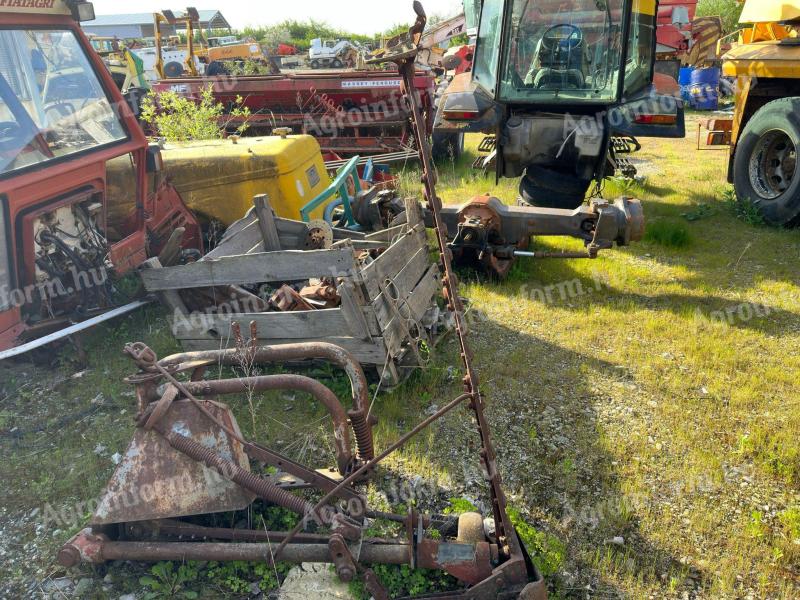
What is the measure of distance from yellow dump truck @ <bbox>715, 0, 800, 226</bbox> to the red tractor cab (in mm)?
5678

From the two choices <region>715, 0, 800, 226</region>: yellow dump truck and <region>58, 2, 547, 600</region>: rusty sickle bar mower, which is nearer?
<region>58, 2, 547, 600</region>: rusty sickle bar mower

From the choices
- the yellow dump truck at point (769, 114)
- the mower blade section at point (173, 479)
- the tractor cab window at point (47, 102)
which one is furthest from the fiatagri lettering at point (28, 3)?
the yellow dump truck at point (769, 114)

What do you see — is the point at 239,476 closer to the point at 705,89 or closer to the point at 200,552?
the point at 200,552

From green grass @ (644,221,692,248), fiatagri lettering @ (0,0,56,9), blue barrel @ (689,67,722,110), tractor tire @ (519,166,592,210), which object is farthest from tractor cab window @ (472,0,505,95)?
blue barrel @ (689,67,722,110)

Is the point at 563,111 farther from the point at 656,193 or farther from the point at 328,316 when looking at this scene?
the point at 328,316

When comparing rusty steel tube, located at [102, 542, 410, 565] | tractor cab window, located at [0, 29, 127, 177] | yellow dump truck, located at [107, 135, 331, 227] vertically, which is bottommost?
rusty steel tube, located at [102, 542, 410, 565]

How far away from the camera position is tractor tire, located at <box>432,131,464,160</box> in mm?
8852

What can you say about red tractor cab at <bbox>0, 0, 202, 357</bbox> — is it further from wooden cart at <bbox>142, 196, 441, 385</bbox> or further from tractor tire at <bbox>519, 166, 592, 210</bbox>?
tractor tire at <bbox>519, 166, 592, 210</bbox>

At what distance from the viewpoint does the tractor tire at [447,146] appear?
8.85 m

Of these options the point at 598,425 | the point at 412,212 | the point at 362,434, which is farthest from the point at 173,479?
the point at 412,212

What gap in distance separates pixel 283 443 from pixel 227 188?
276cm

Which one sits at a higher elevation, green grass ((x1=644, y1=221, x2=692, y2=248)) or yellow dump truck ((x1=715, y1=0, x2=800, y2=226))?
yellow dump truck ((x1=715, y1=0, x2=800, y2=226))

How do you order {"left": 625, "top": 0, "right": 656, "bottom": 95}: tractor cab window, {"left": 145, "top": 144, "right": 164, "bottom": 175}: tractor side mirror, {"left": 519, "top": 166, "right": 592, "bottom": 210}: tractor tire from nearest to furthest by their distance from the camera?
1. {"left": 145, "top": 144, "right": 164, "bottom": 175}: tractor side mirror
2. {"left": 625, "top": 0, "right": 656, "bottom": 95}: tractor cab window
3. {"left": 519, "top": 166, "right": 592, "bottom": 210}: tractor tire

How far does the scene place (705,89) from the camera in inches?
524
